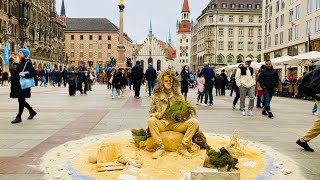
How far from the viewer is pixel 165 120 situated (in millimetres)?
5746

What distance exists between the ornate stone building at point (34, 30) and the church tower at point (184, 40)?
56.9 meters

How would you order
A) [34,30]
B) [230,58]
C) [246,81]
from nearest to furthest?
[246,81], [34,30], [230,58]

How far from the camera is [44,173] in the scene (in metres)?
4.66

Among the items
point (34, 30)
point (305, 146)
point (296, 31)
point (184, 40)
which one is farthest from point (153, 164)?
point (184, 40)

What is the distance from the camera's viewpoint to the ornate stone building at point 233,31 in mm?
85750

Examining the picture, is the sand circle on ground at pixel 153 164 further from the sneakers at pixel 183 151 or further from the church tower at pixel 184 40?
the church tower at pixel 184 40

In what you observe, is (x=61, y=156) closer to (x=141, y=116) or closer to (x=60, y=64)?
(x=141, y=116)

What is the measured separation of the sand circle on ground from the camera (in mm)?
4566

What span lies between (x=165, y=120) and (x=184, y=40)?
432ft

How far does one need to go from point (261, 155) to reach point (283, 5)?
1869 inches

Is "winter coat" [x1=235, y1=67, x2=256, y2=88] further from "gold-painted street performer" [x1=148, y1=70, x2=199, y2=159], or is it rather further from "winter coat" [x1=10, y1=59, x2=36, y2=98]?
"winter coat" [x1=10, y1=59, x2=36, y2=98]

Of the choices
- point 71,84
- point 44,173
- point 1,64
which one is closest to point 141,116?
point 44,173

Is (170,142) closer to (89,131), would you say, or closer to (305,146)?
(305,146)

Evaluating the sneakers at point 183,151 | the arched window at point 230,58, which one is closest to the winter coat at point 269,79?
the sneakers at point 183,151
